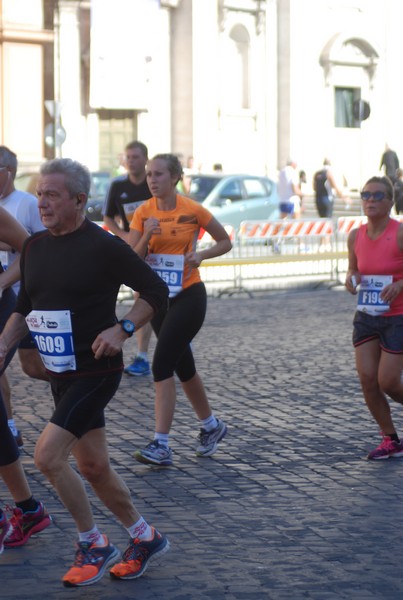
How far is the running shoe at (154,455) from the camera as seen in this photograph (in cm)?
770

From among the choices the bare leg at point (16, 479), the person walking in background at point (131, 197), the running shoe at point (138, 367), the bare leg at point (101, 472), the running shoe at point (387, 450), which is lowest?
the running shoe at point (138, 367)

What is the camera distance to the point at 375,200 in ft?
26.3

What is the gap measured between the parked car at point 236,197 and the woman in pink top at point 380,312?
64.9 feet

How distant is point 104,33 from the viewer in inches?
1503

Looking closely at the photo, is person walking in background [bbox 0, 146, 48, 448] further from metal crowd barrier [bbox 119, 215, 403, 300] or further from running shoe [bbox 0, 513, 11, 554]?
metal crowd barrier [bbox 119, 215, 403, 300]

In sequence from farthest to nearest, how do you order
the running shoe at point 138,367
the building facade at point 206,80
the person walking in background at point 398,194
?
the building facade at point 206,80, the person walking in background at point 398,194, the running shoe at point 138,367

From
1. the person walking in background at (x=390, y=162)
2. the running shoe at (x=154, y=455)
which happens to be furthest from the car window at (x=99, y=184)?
the running shoe at (x=154, y=455)

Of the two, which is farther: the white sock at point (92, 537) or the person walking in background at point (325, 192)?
the person walking in background at point (325, 192)

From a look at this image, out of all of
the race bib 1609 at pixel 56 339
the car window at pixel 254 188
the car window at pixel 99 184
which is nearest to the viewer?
the race bib 1609 at pixel 56 339

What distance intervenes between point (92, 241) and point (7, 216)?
4.26 ft

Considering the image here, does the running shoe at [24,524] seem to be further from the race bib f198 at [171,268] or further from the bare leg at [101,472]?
the race bib f198 at [171,268]

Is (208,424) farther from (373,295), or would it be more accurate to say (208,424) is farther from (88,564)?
(88,564)

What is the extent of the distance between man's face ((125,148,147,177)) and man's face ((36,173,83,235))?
605 centimetres

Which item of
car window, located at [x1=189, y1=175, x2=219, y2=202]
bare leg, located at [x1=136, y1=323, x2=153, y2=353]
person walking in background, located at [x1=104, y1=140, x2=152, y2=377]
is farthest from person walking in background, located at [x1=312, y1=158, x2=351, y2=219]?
person walking in background, located at [x1=104, y1=140, x2=152, y2=377]
